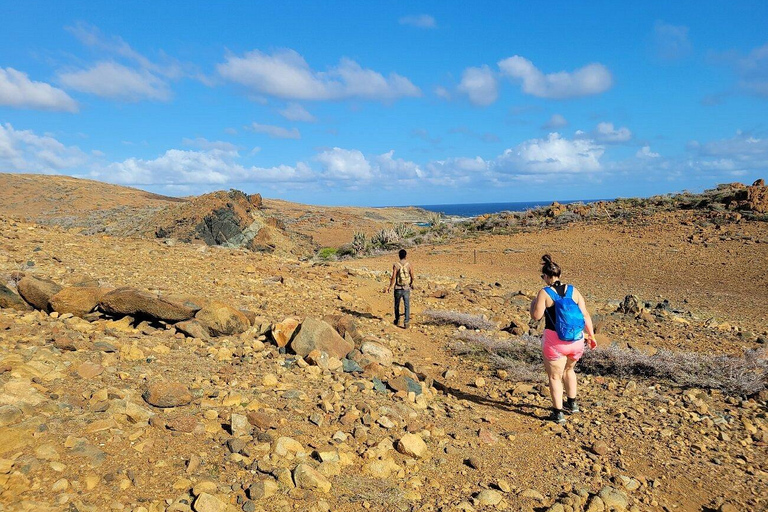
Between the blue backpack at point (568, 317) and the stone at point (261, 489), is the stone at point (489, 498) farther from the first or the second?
the blue backpack at point (568, 317)

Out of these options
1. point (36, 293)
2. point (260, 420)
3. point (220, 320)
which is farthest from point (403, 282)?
point (36, 293)

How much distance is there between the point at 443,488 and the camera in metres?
3.44

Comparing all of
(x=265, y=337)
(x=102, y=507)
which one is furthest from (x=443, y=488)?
(x=265, y=337)

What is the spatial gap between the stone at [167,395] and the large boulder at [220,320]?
1.96 metres

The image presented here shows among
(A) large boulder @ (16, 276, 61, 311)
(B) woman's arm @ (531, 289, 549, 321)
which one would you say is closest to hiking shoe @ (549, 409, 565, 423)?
(B) woman's arm @ (531, 289, 549, 321)

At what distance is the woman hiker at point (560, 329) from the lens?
4680mm

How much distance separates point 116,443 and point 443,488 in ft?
7.17

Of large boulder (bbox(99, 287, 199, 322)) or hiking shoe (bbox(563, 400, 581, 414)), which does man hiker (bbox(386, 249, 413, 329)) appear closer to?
large boulder (bbox(99, 287, 199, 322))

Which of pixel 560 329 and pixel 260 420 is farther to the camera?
pixel 560 329

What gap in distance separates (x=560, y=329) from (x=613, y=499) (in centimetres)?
161

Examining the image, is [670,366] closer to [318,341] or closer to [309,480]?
[318,341]

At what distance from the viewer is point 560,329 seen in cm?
471

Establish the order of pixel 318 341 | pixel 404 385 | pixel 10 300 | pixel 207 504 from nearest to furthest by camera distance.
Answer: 1. pixel 207 504
2. pixel 404 385
3. pixel 318 341
4. pixel 10 300

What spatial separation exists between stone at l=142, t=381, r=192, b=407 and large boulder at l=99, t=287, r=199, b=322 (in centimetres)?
204
